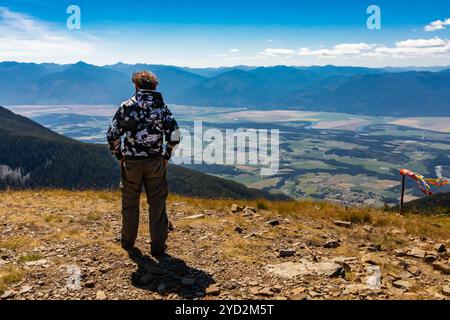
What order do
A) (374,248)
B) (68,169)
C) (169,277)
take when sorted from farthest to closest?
(68,169), (374,248), (169,277)

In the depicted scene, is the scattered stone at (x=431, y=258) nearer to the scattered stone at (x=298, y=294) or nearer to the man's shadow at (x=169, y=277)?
the scattered stone at (x=298, y=294)

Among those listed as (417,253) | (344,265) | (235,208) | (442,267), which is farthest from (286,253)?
(235,208)

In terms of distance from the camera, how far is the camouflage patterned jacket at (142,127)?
8195 mm

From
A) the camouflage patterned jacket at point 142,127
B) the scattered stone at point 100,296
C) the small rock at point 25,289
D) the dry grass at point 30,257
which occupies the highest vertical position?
the camouflage patterned jacket at point 142,127

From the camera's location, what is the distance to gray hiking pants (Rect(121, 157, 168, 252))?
842cm

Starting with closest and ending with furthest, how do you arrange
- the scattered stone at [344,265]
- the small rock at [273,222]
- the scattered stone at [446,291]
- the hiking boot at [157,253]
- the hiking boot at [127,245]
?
the scattered stone at [446,291] < the scattered stone at [344,265] < the hiking boot at [157,253] < the hiking boot at [127,245] < the small rock at [273,222]

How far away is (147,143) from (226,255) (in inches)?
126

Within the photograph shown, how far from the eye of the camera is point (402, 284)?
295 inches

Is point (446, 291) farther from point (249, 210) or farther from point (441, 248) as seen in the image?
point (249, 210)

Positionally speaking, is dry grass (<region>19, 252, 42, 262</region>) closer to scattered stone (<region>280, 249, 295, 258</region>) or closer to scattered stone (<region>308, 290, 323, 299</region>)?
scattered stone (<region>280, 249, 295, 258</region>)

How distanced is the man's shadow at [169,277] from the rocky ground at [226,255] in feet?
0.07

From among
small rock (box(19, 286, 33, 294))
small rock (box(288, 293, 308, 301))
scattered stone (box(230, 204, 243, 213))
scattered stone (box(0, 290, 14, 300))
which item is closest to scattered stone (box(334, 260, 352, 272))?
small rock (box(288, 293, 308, 301))

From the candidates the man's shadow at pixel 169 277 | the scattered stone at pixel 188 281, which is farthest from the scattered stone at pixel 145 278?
the scattered stone at pixel 188 281
